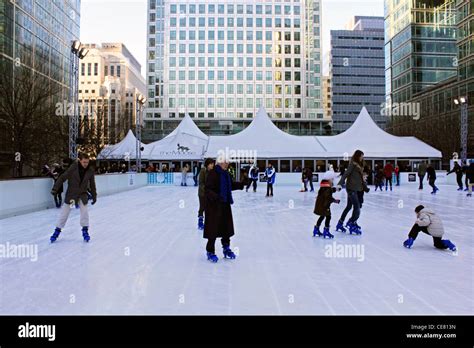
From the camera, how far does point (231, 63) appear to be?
250 ft

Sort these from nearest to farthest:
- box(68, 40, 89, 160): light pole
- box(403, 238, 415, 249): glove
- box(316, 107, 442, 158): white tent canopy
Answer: box(403, 238, 415, 249): glove, box(68, 40, 89, 160): light pole, box(316, 107, 442, 158): white tent canopy

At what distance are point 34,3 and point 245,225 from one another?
54.3 m

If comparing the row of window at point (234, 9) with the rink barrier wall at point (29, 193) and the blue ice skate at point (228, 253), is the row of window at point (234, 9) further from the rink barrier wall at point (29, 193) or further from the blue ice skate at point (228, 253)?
the blue ice skate at point (228, 253)

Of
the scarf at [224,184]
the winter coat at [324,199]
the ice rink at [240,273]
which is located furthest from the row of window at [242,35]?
the scarf at [224,184]

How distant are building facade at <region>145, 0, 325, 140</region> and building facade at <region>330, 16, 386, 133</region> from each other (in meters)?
35.0

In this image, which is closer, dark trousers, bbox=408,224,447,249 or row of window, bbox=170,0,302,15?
dark trousers, bbox=408,224,447,249

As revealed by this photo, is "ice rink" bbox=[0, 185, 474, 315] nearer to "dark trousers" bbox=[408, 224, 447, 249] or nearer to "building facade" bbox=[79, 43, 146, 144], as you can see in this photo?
"dark trousers" bbox=[408, 224, 447, 249]

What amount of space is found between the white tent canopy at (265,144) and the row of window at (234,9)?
5491 centimetres

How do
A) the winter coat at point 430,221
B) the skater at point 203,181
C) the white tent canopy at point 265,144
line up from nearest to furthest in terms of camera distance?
1. the skater at point 203,181
2. the winter coat at point 430,221
3. the white tent canopy at point 265,144

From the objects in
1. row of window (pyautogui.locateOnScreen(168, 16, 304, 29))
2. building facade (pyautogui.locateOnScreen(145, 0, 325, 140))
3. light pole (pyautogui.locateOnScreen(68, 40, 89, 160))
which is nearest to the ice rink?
light pole (pyautogui.locateOnScreen(68, 40, 89, 160))

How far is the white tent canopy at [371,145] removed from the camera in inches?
1046

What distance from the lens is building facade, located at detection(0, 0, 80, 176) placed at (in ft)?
140

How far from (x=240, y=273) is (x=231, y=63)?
244 feet

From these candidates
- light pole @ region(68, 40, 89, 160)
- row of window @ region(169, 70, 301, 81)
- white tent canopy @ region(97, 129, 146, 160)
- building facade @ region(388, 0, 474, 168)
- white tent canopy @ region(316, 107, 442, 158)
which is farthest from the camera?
row of window @ region(169, 70, 301, 81)
